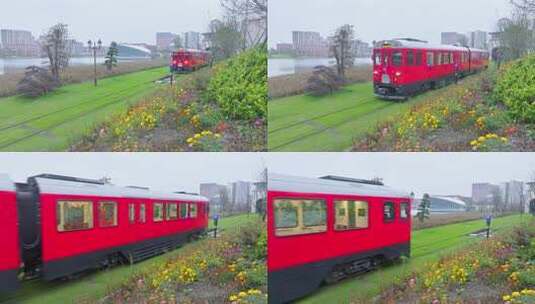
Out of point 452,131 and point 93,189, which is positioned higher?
point 452,131

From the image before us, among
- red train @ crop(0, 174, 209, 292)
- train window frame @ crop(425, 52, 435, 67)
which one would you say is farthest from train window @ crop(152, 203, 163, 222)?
train window frame @ crop(425, 52, 435, 67)

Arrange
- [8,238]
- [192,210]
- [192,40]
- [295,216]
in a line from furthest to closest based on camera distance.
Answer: [192,210] < [192,40] < [295,216] < [8,238]

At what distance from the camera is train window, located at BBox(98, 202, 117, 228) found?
4.73 m

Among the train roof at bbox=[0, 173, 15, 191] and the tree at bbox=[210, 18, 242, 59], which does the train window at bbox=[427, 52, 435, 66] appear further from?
the train roof at bbox=[0, 173, 15, 191]

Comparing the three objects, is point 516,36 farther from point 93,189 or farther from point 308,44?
point 93,189

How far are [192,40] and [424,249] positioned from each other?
8.23 feet

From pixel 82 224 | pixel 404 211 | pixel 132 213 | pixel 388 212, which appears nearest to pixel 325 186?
pixel 388 212

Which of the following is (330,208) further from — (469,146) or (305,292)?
(469,146)

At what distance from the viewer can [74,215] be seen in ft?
14.8

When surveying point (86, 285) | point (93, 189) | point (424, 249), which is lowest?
point (86, 285)

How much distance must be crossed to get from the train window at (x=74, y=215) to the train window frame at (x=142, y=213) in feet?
1.59

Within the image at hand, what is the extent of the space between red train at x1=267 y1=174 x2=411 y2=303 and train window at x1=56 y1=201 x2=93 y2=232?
1419mm

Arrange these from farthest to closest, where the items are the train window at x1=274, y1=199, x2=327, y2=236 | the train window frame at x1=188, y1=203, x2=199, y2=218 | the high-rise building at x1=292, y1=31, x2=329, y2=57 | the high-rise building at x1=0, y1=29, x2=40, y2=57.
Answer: the train window frame at x1=188, y1=203, x2=199, y2=218
the high-rise building at x1=292, y1=31, x2=329, y2=57
the high-rise building at x1=0, y1=29, x2=40, y2=57
the train window at x1=274, y1=199, x2=327, y2=236

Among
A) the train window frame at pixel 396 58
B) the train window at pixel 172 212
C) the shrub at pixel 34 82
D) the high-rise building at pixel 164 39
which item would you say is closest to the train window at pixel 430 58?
the train window frame at pixel 396 58
